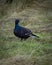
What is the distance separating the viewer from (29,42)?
7.84 metres

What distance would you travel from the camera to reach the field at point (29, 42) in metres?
6.47

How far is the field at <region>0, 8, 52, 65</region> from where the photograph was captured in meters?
6.47

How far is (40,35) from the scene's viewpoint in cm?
859

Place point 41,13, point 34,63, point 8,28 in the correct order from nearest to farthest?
point 34,63 → point 8,28 → point 41,13

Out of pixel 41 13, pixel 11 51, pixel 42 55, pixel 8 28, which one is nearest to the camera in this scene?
pixel 42 55

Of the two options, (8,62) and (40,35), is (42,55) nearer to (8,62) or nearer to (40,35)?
(8,62)

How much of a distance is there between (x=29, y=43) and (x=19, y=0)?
3.64m

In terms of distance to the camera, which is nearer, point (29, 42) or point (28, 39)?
point (29, 42)

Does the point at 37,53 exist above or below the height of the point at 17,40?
above

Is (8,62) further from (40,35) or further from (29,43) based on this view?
(40,35)

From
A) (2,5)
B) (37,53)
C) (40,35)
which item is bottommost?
(2,5)

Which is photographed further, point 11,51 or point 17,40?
point 17,40

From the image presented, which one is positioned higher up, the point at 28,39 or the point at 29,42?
the point at 29,42

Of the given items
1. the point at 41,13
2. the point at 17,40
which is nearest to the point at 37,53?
the point at 17,40
